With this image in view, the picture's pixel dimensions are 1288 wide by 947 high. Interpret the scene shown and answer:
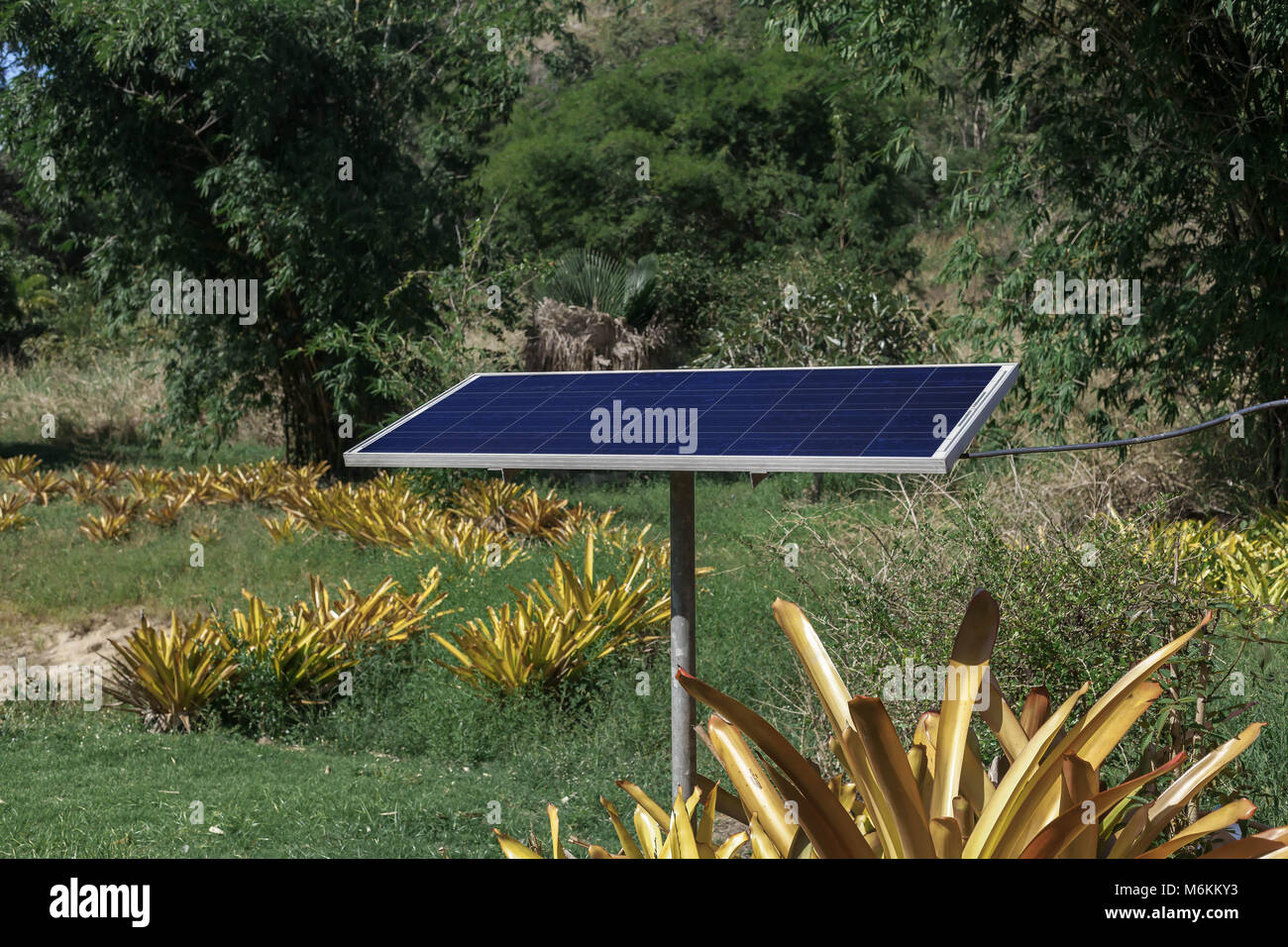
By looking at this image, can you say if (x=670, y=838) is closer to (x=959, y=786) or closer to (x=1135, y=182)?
(x=959, y=786)

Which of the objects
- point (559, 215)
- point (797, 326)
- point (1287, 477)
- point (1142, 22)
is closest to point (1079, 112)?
point (1142, 22)

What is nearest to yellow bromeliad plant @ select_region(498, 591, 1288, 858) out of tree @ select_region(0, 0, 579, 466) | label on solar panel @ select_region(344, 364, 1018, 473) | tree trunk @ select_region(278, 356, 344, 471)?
label on solar panel @ select_region(344, 364, 1018, 473)

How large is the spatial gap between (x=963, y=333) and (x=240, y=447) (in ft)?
36.8

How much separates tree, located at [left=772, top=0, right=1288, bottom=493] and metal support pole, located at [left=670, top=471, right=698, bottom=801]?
647 cm

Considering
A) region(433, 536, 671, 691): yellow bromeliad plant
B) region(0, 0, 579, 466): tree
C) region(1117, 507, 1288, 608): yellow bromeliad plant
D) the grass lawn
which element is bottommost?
the grass lawn

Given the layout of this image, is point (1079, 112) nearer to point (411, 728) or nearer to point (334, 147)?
point (411, 728)

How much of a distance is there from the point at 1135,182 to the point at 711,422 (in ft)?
23.4

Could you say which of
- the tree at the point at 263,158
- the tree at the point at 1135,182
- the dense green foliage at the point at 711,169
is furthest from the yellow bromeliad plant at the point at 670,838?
the dense green foliage at the point at 711,169

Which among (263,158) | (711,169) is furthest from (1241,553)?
(711,169)

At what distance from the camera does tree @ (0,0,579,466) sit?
40.7 ft

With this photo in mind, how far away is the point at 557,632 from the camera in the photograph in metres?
6.12

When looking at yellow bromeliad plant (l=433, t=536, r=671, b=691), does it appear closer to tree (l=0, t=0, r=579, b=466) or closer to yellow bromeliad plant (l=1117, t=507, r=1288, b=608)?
yellow bromeliad plant (l=1117, t=507, r=1288, b=608)

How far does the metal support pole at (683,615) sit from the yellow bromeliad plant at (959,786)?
0.60 ft

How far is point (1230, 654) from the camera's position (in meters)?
5.66
